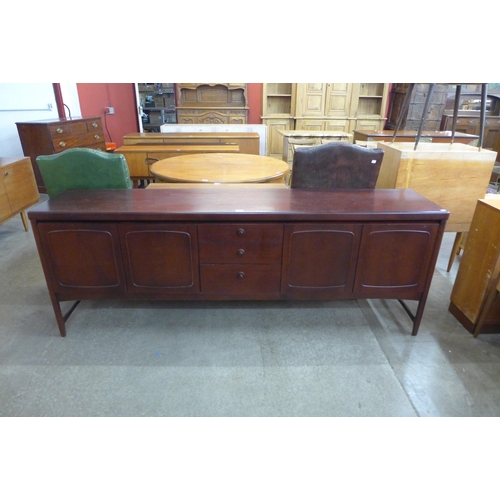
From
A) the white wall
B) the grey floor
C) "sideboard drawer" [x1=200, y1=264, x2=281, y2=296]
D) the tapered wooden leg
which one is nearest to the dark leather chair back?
"sideboard drawer" [x1=200, y1=264, x2=281, y2=296]

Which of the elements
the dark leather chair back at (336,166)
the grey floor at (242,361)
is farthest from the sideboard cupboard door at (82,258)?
the dark leather chair back at (336,166)

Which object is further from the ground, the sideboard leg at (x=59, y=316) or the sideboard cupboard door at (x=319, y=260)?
the sideboard cupboard door at (x=319, y=260)

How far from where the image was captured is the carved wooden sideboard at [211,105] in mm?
6090

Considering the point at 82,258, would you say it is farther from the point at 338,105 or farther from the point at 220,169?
the point at 338,105

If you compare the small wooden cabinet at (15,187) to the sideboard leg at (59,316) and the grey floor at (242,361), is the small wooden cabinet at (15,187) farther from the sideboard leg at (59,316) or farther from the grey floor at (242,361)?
the sideboard leg at (59,316)

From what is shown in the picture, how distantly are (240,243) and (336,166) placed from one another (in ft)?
2.60

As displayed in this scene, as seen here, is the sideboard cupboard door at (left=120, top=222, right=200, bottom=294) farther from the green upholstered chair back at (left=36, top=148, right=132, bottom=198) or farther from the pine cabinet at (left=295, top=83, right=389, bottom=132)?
the pine cabinet at (left=295, top=83, right=389, bottom=132)

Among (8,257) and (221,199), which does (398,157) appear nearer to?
(221,199)

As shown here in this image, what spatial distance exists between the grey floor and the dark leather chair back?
0.73 meters

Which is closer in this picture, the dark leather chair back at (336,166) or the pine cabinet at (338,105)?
the dark leather chair back at (336,166)

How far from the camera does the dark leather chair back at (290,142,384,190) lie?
1.93 m

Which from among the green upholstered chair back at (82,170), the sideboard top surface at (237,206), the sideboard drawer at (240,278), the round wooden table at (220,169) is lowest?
the sideboard drawer at (240,278)
